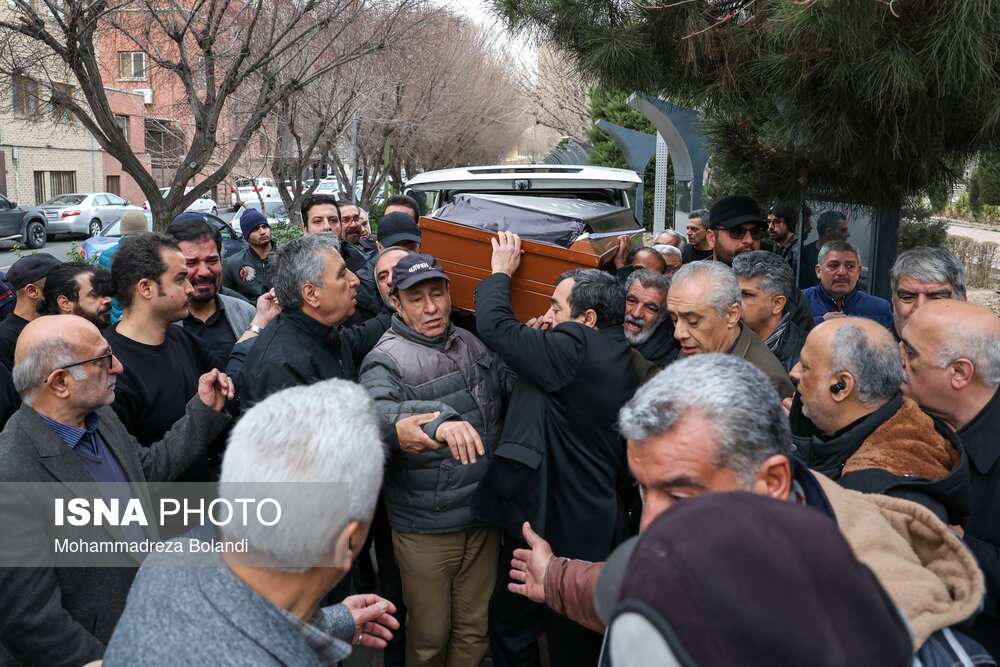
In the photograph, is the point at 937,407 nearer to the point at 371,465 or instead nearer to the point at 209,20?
the point at 371,465

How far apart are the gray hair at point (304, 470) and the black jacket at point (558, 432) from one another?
1529 mm

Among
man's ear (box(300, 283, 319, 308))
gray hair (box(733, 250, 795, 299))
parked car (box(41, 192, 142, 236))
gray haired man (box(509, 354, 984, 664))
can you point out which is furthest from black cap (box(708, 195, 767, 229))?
parked car (box(41, 192, 142, 236))

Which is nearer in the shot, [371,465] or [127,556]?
[371,465]

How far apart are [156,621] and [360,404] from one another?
0.58 meters

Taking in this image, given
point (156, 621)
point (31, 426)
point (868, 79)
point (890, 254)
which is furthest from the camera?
point (890, 254)

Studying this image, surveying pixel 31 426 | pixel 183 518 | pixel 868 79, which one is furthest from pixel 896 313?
pixel 31 426

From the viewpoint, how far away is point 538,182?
514 cm

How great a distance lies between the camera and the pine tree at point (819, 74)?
2.93 meters

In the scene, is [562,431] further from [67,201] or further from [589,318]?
[67,201]

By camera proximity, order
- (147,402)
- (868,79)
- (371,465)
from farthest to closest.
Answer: (147,402)
(868,79)
(371,465)

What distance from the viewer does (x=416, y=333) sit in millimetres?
3406

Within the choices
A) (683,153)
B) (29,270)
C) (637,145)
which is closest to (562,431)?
(29,270)

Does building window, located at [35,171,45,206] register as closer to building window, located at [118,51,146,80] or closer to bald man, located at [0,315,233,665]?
building window, located at [118,51,146,80]

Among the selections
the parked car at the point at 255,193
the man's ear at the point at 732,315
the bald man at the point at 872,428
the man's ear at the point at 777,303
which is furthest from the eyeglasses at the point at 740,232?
the parked car at the point at 255,193
